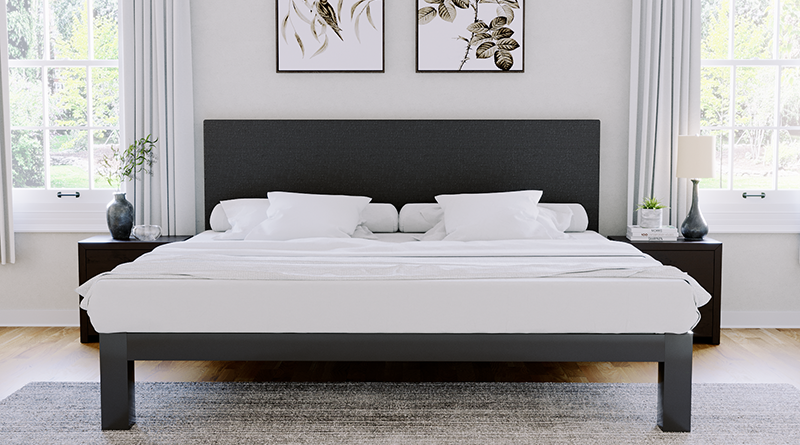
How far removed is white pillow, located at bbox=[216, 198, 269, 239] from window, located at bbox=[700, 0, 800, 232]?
2.91 metres

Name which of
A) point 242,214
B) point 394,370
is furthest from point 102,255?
point 394,370

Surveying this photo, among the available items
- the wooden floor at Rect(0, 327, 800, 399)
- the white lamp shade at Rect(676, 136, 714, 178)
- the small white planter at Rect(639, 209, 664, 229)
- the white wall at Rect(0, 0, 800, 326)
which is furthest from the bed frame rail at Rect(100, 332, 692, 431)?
the white wall at Rect(0, 0, 800, 326)

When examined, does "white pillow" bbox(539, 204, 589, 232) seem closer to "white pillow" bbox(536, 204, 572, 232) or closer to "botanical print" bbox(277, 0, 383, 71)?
"white pillow" bbox(536, 204, 572, 232)

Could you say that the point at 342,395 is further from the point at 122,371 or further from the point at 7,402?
the point at 7,402

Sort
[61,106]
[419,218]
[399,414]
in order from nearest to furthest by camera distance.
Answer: [399,414], [419,218], [61,106]

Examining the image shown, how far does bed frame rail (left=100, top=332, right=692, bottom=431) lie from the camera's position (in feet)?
7.68

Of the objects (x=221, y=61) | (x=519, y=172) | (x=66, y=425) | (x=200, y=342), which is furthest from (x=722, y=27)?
(x=66, y=425)

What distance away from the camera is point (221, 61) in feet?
13.7

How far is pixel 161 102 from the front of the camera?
13.3ft

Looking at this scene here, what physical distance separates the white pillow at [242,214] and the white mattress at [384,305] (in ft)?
4.12

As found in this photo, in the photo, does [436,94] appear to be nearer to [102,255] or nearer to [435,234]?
[435,234]

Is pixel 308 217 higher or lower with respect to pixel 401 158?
lower

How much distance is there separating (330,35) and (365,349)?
8.10 feet

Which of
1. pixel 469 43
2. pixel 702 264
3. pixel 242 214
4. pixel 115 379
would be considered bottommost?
pixel 115 379
